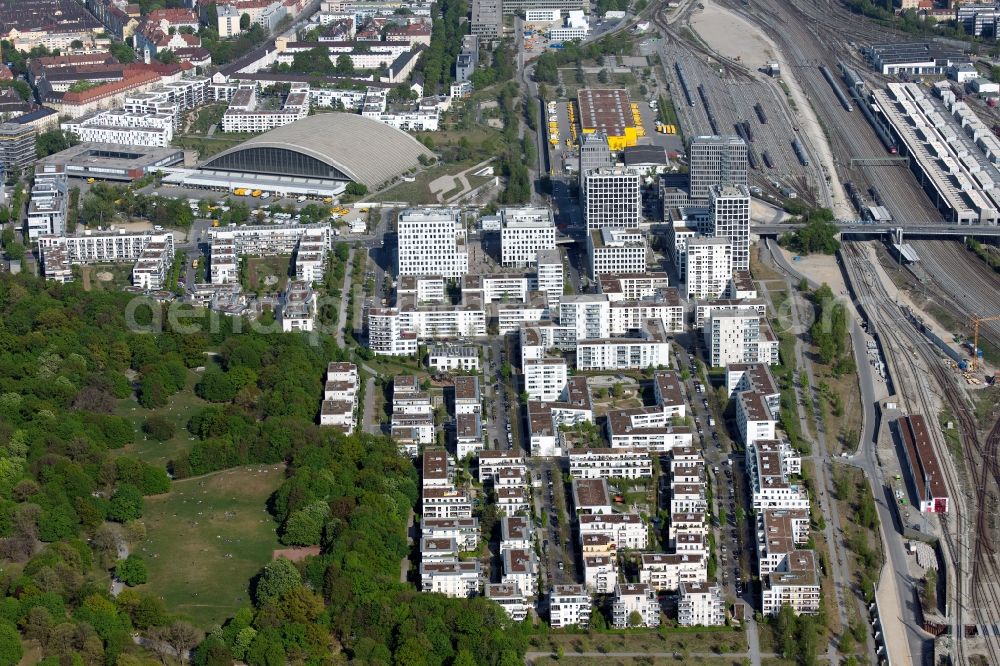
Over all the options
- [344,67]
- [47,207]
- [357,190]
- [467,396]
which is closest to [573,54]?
[344,67]

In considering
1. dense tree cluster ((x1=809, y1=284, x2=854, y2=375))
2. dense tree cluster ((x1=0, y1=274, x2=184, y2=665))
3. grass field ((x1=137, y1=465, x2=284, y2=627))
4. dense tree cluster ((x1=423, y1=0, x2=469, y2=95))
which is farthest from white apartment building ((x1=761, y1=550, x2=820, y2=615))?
dense tree cluster ((x1=423, y1=0, x2=469, y2=95))

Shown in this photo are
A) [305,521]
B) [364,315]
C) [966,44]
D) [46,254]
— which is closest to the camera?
[305,521]

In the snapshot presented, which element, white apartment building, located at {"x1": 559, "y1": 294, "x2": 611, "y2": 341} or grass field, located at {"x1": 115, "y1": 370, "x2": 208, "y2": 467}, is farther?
white apartment building, located at {"x1": 559, "y1": 294, "x2": 611, "y2": 341}

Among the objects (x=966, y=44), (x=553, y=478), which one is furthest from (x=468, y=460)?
(x=966, y=44)

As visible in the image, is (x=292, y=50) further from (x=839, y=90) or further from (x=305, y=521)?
(x=305, y=521)

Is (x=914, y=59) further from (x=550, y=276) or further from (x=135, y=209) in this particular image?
(x=135, y=209)

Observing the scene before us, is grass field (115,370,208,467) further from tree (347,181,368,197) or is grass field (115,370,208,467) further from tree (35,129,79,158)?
tree (35,129,79,158)
